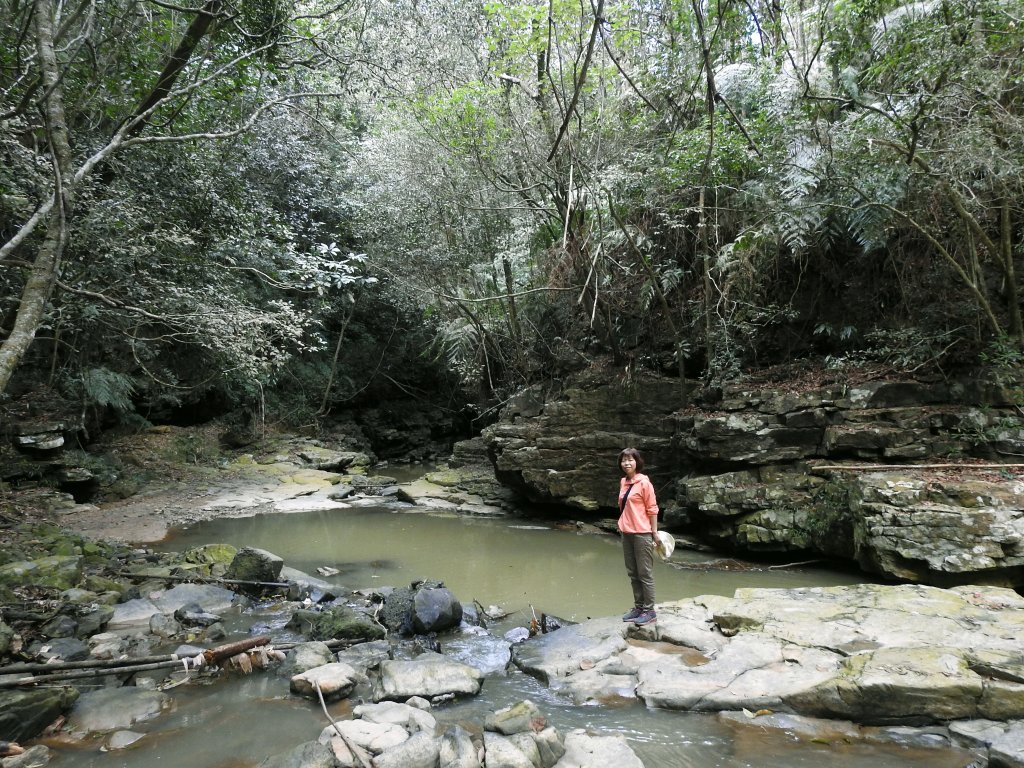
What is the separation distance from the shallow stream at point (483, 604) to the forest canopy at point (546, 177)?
3119mm

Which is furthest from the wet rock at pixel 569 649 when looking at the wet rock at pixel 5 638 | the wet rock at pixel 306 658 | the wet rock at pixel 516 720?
the wet rock at pixel 5 638

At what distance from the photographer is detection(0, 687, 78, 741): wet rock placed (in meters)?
3.61

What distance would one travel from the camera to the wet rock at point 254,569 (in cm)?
739

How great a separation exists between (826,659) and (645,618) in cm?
150

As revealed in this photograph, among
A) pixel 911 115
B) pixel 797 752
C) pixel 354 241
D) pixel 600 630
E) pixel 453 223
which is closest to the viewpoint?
pixel 797 752

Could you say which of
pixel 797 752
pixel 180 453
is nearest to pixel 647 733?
pixel 797 752

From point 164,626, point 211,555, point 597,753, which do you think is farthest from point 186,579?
point 597,753

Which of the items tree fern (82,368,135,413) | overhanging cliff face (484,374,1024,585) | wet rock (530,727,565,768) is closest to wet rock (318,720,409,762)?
wet rock (530,727,565,768)

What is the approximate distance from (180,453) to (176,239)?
37.2ft

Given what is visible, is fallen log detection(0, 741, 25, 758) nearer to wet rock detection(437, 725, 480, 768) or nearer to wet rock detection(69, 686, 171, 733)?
wet rock detection(69, 686, 171, 733)

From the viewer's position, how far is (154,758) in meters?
3.66

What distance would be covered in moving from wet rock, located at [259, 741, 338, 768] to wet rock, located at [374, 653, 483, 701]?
83 centimetres

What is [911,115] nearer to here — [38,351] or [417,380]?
[38,351]

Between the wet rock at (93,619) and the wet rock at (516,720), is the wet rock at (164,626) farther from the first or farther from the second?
the wet rock at (516,720)
